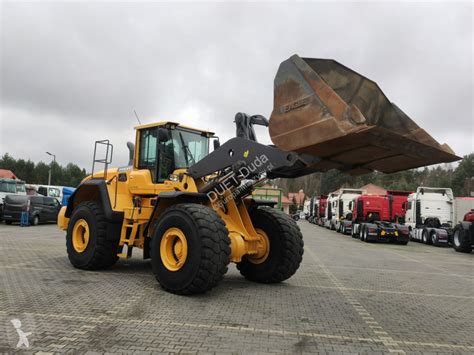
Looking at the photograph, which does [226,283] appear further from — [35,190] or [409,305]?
[35,190]

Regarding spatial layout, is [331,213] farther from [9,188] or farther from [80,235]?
[80,235]

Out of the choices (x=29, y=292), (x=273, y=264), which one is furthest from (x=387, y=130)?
(x=29, y=292)

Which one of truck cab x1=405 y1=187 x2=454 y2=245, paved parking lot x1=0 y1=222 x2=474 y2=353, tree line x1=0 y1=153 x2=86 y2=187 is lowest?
paved parking lot x1=0 y1=222 x2=474 y2=353

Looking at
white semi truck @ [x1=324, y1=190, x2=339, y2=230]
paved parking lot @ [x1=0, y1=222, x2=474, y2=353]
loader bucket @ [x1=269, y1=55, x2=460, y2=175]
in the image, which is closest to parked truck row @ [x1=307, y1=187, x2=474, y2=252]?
white semi truck @ [x1=324, y1=190, x2=339, y2=230]

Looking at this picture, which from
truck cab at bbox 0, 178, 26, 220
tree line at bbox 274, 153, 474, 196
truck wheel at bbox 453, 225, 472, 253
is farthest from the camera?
tree line at bbox 274, 153, 474, 196

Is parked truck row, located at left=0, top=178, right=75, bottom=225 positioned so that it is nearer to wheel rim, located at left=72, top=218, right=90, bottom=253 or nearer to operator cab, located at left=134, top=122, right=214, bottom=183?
wheel rim, located at left=72, top=218, right=90, bottom=253

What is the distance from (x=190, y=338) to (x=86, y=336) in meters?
1.14

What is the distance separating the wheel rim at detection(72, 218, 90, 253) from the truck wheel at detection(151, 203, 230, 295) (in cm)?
257

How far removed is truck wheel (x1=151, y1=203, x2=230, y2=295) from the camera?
639cm

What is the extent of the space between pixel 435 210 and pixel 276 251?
19.9 meters

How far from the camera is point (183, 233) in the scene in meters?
6.77

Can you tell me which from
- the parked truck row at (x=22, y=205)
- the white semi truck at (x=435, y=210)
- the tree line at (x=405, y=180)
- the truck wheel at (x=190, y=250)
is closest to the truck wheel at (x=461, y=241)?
the white semi truck at (x=435, y=210)

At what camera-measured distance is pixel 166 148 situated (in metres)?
8.37

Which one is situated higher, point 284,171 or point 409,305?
point 284,171
